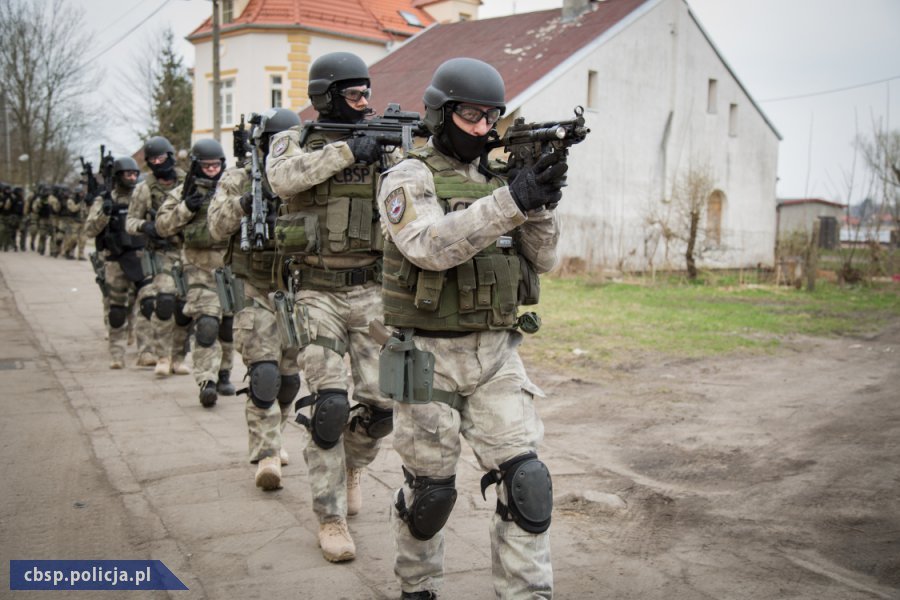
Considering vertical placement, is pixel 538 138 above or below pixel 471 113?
below

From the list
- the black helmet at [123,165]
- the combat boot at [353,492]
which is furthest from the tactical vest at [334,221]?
the black helmet at [123,165]

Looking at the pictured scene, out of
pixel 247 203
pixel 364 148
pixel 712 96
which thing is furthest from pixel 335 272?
pixel 712 96

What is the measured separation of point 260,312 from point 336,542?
1.90m

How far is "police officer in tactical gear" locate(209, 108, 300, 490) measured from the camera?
18.1 ft

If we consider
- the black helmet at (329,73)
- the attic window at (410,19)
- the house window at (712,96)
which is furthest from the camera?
the attic window at (410,19)

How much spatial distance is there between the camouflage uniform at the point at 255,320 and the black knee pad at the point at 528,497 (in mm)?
2629

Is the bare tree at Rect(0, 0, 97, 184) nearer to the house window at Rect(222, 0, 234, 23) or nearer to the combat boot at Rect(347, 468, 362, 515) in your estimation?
the house window at Rect(222, 0, 234, 23)

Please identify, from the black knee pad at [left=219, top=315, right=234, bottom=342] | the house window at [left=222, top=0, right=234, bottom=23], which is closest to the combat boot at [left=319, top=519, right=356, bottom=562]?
the black knee pad at [left=219, top=315, right=234, bottom=342]

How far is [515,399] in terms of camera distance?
3434 millimetres

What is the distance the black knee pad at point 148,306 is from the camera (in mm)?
9555

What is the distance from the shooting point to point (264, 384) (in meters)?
5.49

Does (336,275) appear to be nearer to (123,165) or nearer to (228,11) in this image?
(123,165)

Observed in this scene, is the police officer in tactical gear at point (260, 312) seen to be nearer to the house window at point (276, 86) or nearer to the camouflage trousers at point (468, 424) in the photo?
the camouflage trousers at point (468, 424)

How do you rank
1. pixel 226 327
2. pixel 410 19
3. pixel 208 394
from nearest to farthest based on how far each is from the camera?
1. pixel 208 394
2. pixel 226 327
3. pixel 410 19
